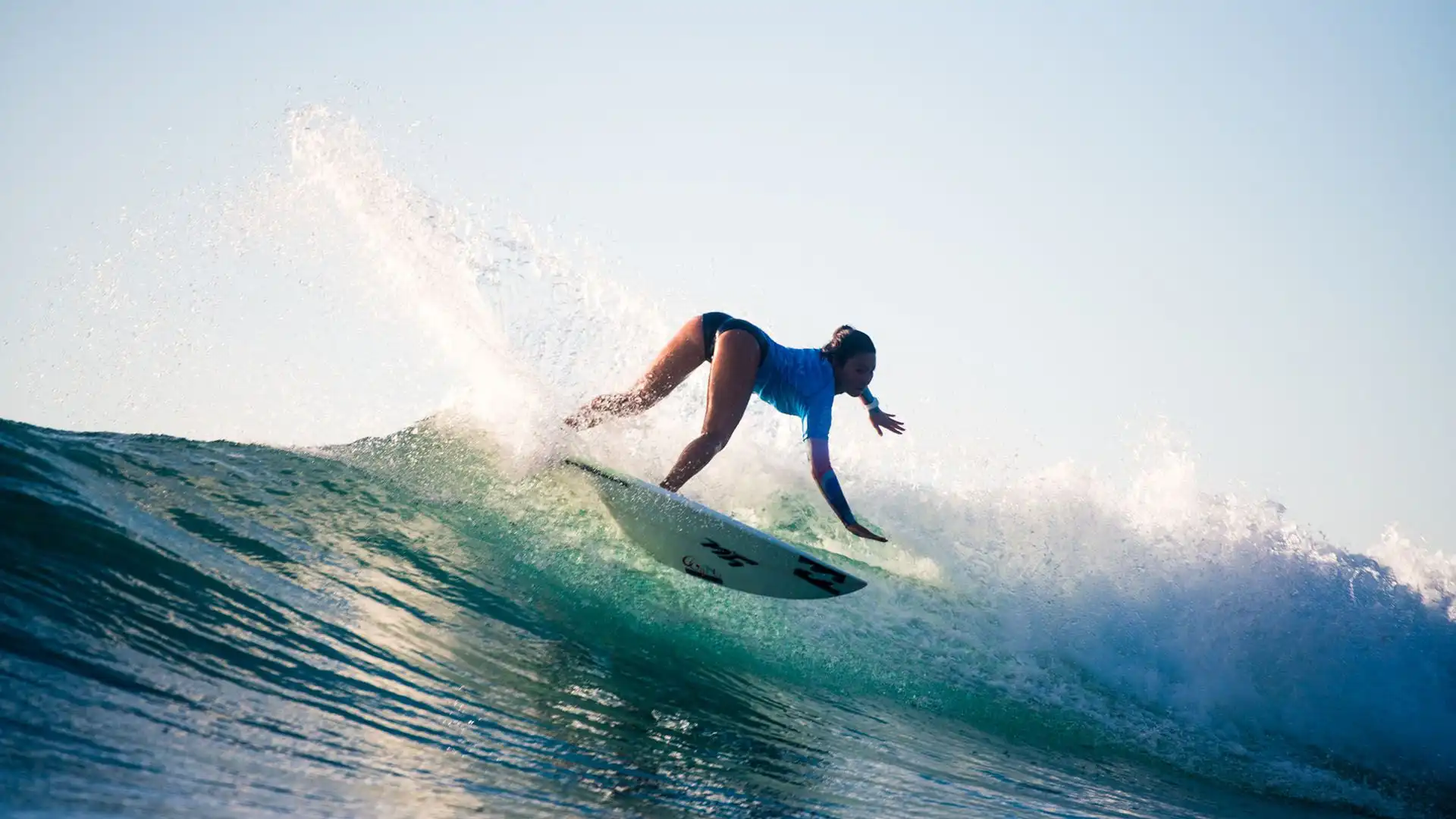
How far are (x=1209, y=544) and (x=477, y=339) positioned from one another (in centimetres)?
660

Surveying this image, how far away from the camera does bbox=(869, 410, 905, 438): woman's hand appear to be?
21.5 feet

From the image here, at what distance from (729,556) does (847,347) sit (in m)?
1.53

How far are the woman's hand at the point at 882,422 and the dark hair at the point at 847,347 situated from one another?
2.38 ft

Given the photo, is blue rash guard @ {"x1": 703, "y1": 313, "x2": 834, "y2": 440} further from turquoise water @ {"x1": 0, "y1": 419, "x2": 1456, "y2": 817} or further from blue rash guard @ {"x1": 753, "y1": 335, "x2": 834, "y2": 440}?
turquoise water @ {"x1": 0, "y1": 419, "x2": 1456, "y2": 817}

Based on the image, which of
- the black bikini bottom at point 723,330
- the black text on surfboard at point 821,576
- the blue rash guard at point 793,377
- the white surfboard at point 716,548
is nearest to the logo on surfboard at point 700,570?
the white surfboard at point 716,548

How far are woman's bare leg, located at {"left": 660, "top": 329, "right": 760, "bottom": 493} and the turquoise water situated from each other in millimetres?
931

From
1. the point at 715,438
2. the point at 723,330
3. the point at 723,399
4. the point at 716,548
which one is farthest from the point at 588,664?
the point at 723,330

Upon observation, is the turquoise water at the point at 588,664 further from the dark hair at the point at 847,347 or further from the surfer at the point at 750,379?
the dark hair at the point at 847,347

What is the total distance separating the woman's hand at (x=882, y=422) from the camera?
654cm

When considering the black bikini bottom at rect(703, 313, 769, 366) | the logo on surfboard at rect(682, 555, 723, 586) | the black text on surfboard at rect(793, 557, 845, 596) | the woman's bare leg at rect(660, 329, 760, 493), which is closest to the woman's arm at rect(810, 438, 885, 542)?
the black text on surfboard at rect(793, 557, 845, 596)

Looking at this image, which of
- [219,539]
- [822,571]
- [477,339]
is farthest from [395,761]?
[477,339]

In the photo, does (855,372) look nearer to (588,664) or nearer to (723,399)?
(723,399)

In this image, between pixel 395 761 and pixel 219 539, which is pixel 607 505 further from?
pixel 395 761

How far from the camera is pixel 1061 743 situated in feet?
19.0
